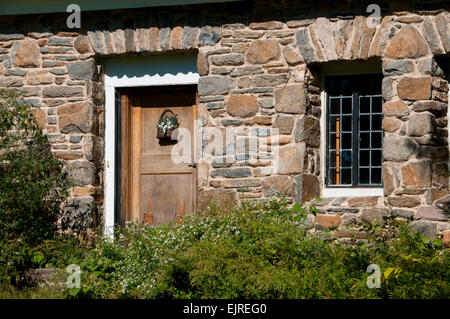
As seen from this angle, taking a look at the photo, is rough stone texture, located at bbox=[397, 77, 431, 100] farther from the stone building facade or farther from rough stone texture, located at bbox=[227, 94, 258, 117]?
rough stone texture, located at bbox=[227, 94, 258, 117]

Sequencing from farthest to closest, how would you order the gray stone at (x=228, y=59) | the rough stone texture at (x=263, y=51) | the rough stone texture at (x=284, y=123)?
the gray stone at (x=228, y=59)
the rough stone texture at (x=263, y=51)
the rough stone texture at (x=284, y=123)

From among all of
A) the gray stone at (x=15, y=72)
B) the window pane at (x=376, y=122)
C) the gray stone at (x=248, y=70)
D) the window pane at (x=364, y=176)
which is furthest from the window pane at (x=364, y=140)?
the gray stone at (x=15, y=72)

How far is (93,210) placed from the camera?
28.9 feet

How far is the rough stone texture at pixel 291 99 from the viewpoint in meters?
8.16

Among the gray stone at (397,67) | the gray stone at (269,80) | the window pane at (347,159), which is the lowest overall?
the window pane at (347,159)

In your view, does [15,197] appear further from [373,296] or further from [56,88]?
[373,296]

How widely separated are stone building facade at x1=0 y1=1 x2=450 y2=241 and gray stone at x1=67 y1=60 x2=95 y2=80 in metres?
0.02

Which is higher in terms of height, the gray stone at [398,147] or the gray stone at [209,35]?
the gray stone at [209,35]

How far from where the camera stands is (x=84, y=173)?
8852 mm

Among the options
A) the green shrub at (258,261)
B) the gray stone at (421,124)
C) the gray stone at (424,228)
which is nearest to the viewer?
the green shrub at (258,261)

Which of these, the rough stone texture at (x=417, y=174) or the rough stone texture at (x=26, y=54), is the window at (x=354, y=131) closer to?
the rough stone texture at (x=417, y=174)

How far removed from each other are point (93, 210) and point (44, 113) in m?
1.33

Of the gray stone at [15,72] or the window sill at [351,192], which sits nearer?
the window sill at [351,192]
